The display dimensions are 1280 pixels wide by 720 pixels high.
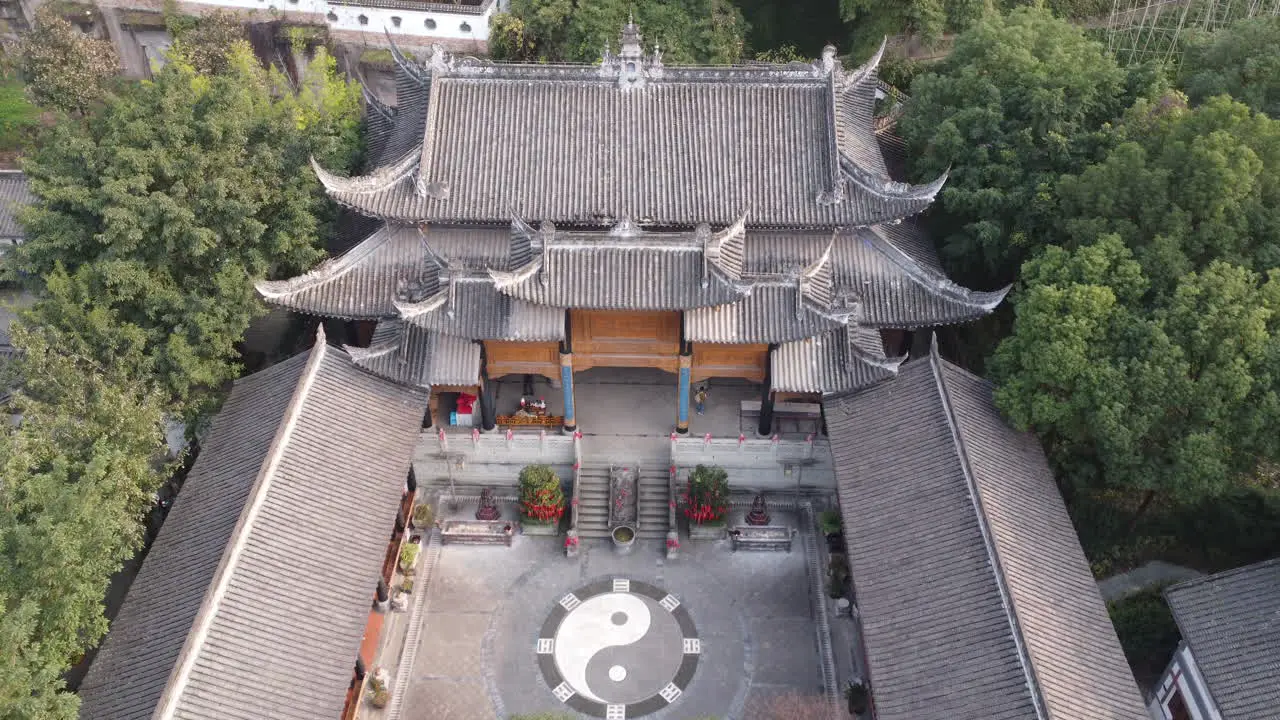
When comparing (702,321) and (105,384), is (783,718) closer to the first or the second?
(702,321)

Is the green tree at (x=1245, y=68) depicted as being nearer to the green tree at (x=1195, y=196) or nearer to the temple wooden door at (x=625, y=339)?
the green tree at (x=1195, y=196)

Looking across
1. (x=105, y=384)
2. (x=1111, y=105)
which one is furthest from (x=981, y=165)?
(x=105, y=384)

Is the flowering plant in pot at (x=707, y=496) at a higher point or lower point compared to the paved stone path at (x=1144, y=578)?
higher

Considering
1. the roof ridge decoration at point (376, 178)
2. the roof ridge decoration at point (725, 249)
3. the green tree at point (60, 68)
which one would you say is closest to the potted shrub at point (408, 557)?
the roof ridge decoration at point (376, 178)

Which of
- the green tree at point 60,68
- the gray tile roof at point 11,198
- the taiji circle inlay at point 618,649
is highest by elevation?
the green tree at point 60,68

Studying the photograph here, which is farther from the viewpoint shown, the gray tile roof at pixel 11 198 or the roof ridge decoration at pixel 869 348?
the gray tile roof at pixel 11 198

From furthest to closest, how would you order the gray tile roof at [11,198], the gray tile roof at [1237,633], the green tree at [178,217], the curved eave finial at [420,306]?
the gray tile roof at [11,198] → the green tree at [178,217] → the curved eave finial at [420,306] → the gray tile roof at [1237,633]

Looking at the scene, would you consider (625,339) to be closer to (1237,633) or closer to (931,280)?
(931,280)

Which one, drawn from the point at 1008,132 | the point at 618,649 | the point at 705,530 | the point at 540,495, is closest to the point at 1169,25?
the point at 1008,132
